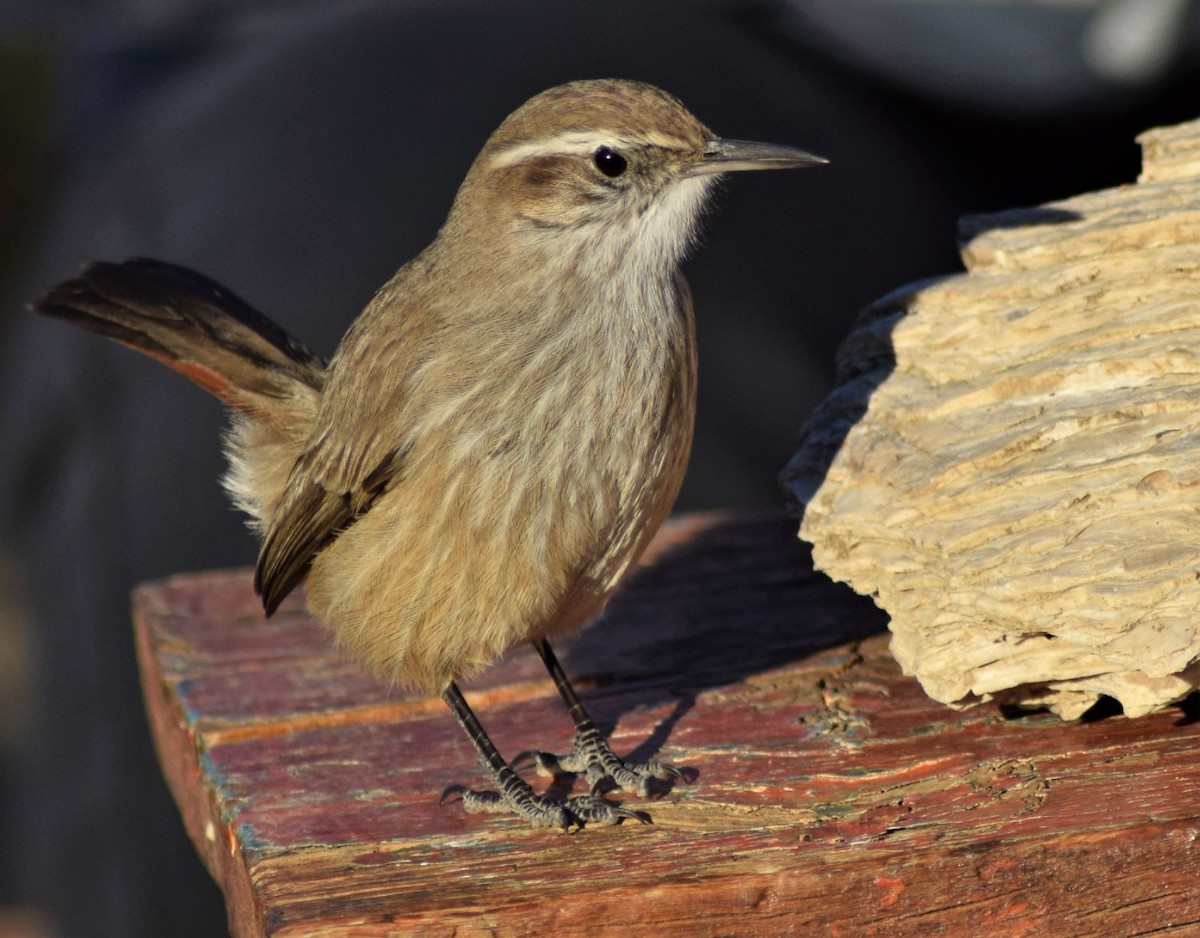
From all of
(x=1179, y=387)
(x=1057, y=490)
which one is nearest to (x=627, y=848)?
(x=1057, y=490)

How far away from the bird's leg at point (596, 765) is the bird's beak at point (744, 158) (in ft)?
4.30

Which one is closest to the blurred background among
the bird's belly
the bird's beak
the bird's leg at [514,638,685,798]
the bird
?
the bird

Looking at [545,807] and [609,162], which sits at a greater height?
[609,162]

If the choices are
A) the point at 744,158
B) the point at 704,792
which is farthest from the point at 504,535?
the point at 744,158

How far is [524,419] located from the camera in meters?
3.32

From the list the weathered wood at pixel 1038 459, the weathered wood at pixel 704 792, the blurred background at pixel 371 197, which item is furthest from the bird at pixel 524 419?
the blurred background at pixel 371 197

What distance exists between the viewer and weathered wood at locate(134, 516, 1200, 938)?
2.62 m

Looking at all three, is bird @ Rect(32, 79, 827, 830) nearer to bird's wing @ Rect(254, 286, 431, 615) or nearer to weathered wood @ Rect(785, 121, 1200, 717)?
bird's wing @ Rect(254, 286, 431, 615)

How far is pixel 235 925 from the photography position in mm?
3092

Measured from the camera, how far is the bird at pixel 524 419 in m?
3.31

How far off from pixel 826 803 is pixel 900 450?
0.80 m

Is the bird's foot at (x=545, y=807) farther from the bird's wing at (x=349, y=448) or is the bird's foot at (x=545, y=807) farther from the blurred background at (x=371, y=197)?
the blurred background at (x=371, y=197)

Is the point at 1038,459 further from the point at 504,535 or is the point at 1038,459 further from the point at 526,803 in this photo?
the point at 526,803

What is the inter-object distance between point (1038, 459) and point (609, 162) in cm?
126
